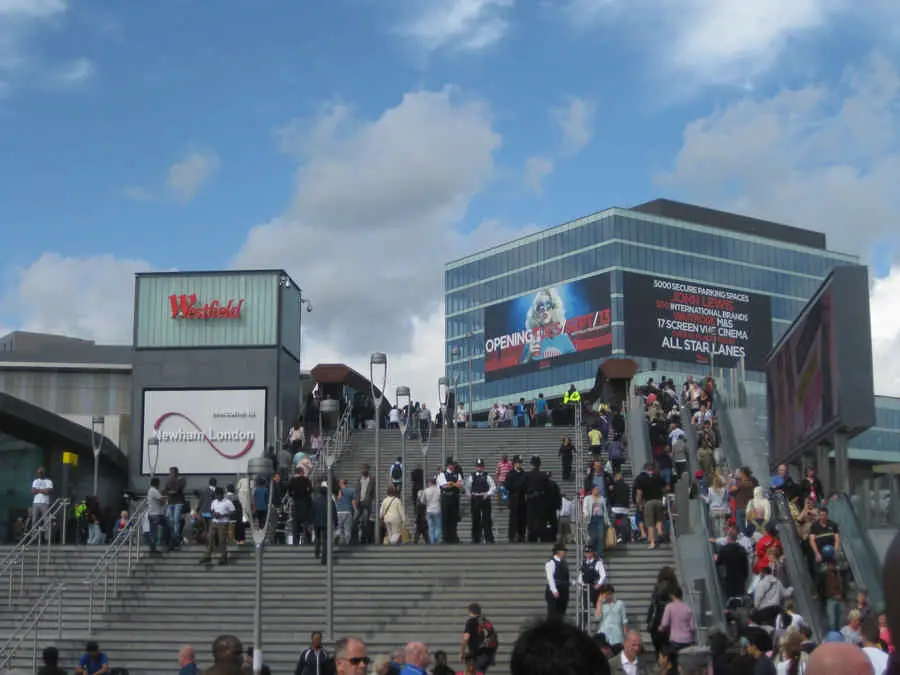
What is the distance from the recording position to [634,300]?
10812 centimetres

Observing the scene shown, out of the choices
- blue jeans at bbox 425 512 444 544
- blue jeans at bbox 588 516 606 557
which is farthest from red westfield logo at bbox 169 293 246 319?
blue jeans at bbox 588 516 606 557

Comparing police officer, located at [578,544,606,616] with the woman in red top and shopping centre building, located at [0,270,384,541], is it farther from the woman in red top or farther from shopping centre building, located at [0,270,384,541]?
shopping centre building, located at [0,270,384,541]

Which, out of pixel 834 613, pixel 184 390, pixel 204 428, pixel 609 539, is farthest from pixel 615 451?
pixel 184 390

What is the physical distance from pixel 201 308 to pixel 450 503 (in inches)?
794

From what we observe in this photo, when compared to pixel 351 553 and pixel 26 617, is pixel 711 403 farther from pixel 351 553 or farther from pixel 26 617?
pixel 26 617

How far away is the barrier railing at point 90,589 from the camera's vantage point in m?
22.7

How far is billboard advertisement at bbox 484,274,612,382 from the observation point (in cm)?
10794

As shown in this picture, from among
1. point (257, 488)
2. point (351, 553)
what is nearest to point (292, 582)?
point (351, 553)

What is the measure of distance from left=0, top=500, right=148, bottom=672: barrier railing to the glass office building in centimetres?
8047

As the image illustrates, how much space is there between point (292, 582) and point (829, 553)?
9557mm

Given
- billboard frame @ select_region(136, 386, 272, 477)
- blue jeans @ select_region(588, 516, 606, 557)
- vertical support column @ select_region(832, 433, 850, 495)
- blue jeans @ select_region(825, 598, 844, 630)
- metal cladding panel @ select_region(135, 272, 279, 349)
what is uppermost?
metal cladding panel @ select_region(135, 272, 279, 349)

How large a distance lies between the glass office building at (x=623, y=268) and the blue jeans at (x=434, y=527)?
260 ft

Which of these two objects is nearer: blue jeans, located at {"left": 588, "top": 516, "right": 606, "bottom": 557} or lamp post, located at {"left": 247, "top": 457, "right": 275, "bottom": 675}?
lamp post, located at {"left": 247, "top": 457, "right": 275, "bottom": 675}

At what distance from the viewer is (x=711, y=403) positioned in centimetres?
3588
